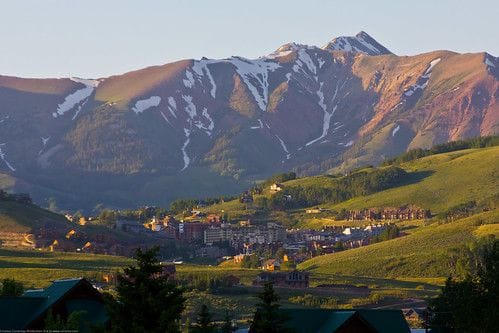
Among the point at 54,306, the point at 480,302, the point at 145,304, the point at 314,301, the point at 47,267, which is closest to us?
the point at 145,304

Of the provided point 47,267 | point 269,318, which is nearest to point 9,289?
point 269,318

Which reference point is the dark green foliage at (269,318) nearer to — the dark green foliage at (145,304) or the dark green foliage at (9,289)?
the dark green foliage at (145,304)

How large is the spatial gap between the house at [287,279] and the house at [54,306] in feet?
346

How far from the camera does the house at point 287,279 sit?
168000mm

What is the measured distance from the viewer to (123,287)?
47.7 m

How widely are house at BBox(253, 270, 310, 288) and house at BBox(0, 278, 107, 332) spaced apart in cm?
10542

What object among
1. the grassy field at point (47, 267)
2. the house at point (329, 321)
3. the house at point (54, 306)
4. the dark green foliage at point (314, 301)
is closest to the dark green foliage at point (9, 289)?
the house at point (54, 306)

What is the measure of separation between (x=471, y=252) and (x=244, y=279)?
32.1 m

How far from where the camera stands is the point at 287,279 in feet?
556

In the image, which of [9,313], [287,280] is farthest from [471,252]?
[9,313]

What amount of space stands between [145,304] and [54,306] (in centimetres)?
1331

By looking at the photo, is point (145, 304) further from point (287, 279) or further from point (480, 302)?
point (287, 279)

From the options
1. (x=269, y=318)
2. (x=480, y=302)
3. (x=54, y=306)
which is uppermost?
(x=269, y=318)

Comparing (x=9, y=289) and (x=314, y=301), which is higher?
(x=9, y=289)
